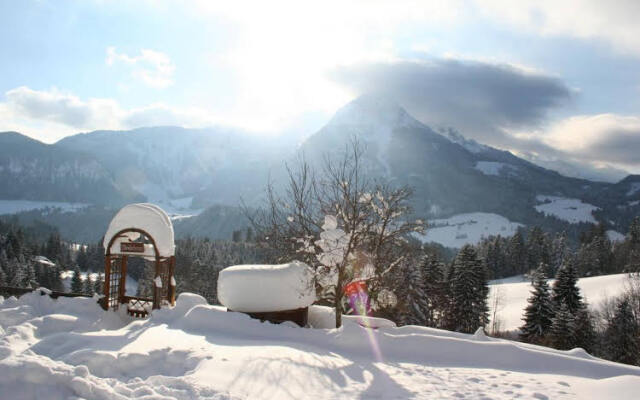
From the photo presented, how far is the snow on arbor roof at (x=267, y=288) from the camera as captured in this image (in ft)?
45.6

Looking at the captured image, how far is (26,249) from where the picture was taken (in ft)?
266

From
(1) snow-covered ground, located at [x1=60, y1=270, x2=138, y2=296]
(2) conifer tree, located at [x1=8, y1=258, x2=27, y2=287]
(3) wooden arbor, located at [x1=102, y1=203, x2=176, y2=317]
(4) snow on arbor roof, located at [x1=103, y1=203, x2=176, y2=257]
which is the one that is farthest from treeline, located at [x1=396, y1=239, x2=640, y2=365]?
(1) snow-covered ground, located at [x1=60, y1=270, x2=138, y2=296]

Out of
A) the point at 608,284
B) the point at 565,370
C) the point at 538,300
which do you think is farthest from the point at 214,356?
the point at 608,284

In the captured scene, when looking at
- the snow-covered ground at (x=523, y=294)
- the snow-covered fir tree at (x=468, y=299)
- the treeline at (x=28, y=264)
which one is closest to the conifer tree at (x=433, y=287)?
the snow-covered fir tree at (x=468, y=299)

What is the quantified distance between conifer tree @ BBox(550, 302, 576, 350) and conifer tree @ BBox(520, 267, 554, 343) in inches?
120

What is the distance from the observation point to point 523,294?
67875 mm

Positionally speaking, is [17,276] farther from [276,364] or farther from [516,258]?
[516,258]

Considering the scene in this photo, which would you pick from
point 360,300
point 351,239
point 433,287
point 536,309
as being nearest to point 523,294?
point 536,309

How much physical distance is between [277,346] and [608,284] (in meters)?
69.2

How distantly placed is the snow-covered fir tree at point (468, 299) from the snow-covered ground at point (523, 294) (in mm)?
13470

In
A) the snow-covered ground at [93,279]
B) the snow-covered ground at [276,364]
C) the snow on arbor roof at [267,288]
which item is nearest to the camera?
the snow-covered ground at [276,364]

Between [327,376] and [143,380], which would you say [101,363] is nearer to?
[143,380]

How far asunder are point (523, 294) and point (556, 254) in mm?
28283

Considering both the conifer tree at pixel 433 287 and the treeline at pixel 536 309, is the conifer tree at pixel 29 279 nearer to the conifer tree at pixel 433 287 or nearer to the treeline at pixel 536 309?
the treeline at pixel 536 309
